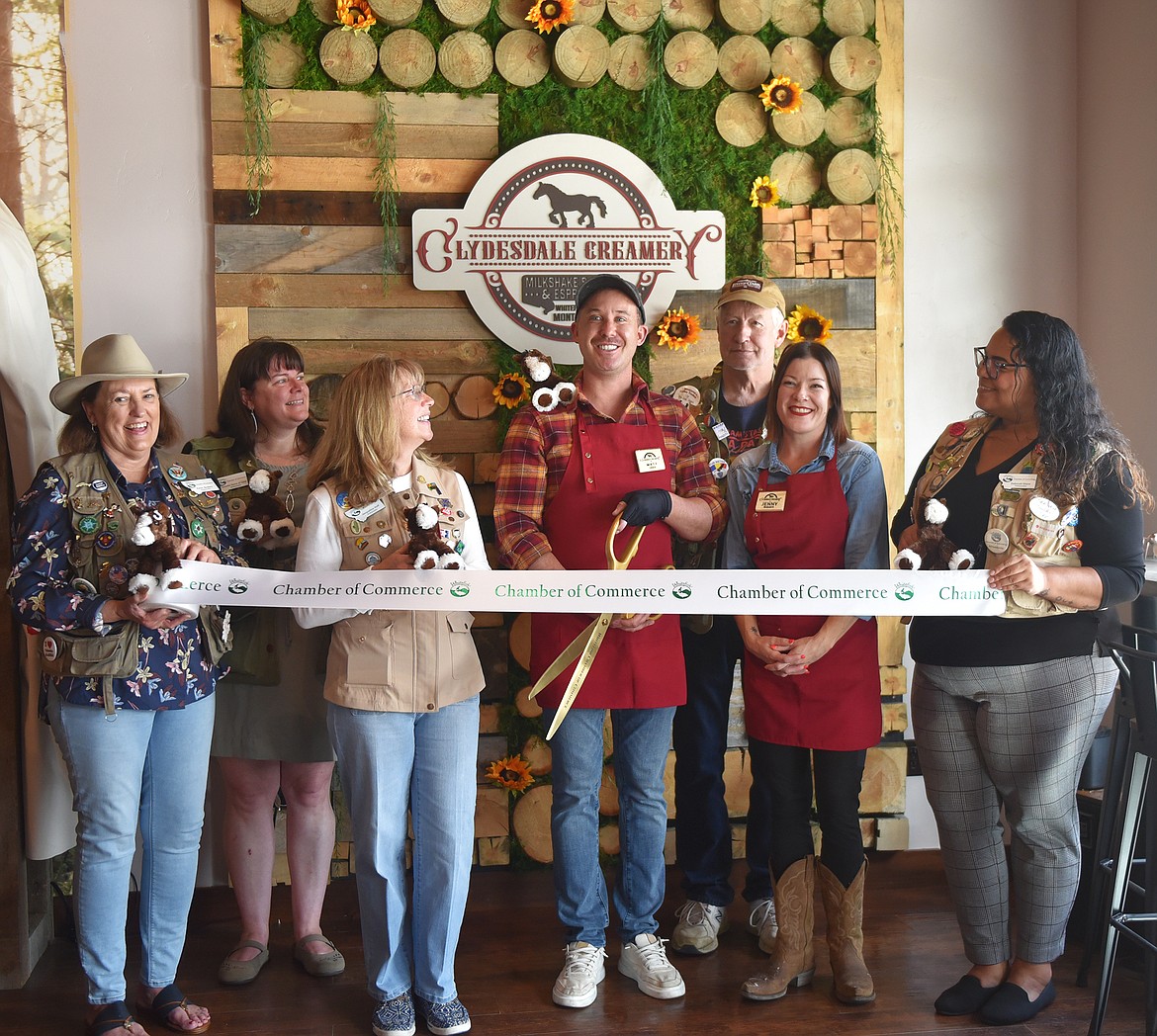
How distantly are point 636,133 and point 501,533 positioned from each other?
1731 millimetres

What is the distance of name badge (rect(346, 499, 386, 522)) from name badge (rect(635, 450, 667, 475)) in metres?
0.71

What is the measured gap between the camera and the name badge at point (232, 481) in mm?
2998

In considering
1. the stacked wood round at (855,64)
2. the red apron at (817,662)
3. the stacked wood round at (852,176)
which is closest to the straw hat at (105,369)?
the red apron at (817,662)

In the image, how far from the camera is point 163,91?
11.9ft

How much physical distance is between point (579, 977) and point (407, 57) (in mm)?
2999

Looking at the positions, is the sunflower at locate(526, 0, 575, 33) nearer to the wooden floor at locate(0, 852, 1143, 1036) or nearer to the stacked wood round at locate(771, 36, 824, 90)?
the stacked wood round at locate(771, 36, 824, 90)

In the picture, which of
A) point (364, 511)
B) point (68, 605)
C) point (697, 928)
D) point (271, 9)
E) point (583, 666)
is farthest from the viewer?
point (271, 9)

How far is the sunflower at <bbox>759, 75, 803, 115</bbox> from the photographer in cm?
375

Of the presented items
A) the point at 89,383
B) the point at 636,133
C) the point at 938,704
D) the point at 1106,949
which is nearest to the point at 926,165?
the point at 636,133

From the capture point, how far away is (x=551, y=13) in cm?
365

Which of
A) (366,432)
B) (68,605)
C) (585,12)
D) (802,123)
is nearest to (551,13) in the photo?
(585,12)

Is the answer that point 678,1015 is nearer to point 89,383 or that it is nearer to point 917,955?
point 917,955

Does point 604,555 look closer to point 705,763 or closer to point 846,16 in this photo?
point 705,763

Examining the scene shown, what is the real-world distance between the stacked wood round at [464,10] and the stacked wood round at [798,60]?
1044 millimetres
